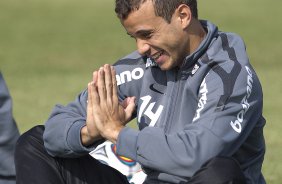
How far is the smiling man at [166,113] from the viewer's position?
189 inches

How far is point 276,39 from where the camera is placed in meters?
18.6

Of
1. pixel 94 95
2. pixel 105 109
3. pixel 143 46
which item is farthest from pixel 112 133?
pixel 143 46

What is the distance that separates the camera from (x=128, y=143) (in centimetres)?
489

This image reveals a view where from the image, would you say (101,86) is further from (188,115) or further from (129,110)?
(188,115)

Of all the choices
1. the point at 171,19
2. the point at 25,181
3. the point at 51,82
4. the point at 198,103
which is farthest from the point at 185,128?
the point at 51,82

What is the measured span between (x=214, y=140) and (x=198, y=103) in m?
0.33

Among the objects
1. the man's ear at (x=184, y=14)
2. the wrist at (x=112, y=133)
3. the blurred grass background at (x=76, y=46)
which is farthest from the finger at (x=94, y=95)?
the blurred grass background at (x=76, y=46)

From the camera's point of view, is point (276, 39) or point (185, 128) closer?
point (185, 128)

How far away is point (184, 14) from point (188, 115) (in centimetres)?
54

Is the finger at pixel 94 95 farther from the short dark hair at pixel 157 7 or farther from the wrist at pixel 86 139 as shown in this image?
Result: the short dark hair at pixel 157 7

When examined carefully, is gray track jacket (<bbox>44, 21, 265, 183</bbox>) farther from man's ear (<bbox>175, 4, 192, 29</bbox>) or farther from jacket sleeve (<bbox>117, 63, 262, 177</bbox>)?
man's ear (<bbox>175, 4, 192, 29</bbox>)

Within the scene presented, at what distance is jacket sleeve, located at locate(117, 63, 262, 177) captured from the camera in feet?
15.6

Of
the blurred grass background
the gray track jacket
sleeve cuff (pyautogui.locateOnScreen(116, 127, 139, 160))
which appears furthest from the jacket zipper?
the blurred grass background

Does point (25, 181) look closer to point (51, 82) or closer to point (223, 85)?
point (223, 85)
